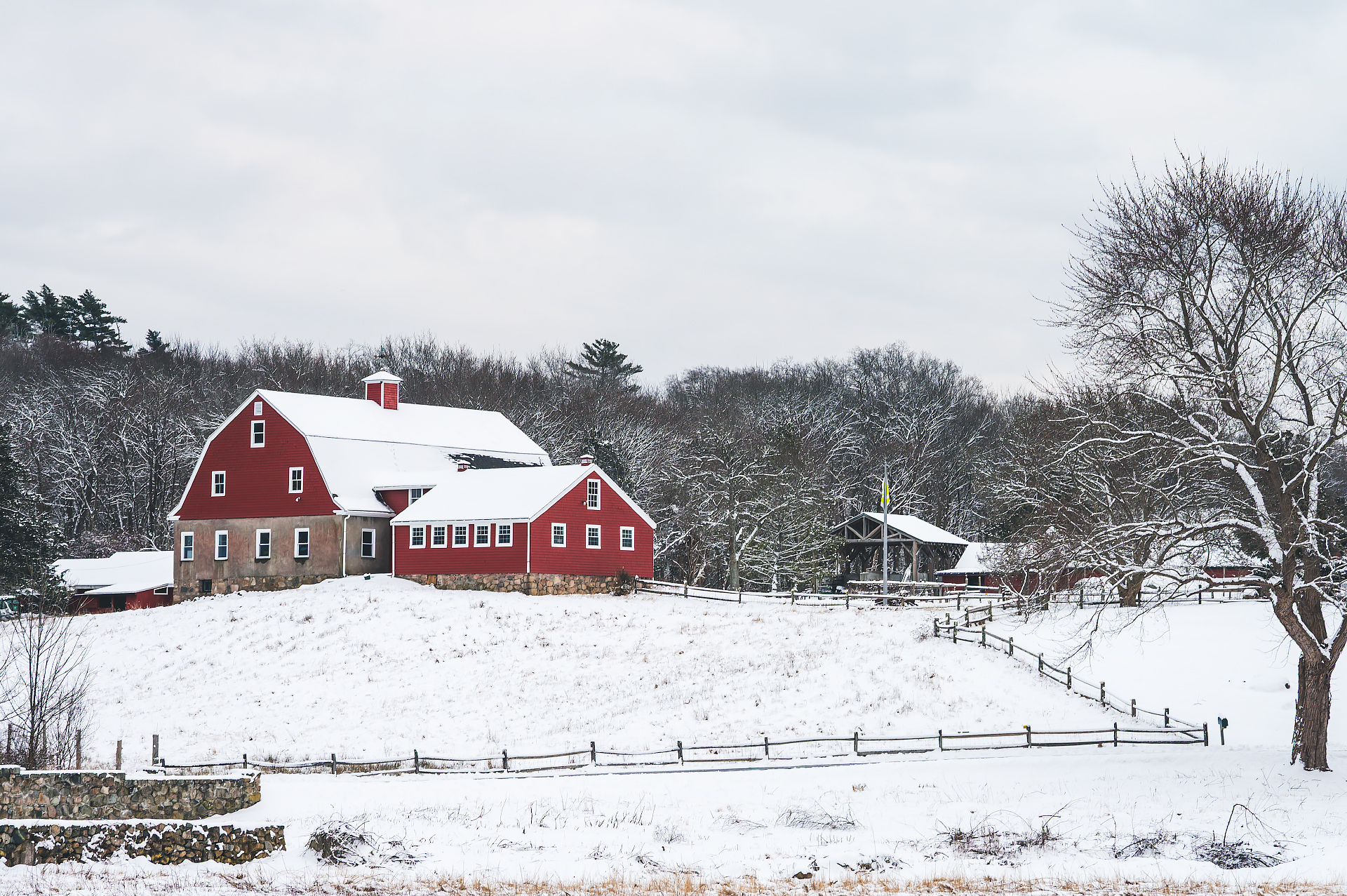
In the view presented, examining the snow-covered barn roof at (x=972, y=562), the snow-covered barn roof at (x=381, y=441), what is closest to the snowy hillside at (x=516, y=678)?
the snow-covered barn roof at (x=381, y=441)

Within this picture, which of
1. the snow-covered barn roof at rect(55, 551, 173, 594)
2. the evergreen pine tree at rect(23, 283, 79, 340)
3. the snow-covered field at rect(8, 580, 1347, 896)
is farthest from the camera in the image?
the evergreen pine tree at rect(23, 283, 79, 340)

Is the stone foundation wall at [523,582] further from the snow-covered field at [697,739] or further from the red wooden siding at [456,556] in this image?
the snow-covered field at [697,739]

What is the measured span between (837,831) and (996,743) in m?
10.2

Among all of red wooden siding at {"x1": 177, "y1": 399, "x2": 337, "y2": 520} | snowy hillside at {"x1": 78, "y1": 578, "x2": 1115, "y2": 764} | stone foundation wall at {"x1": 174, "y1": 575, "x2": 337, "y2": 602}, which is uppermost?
red wooden siding at {"x1": 177, "y1": 399, "x2": 337, "y2": 520}

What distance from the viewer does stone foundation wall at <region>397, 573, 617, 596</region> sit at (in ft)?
175

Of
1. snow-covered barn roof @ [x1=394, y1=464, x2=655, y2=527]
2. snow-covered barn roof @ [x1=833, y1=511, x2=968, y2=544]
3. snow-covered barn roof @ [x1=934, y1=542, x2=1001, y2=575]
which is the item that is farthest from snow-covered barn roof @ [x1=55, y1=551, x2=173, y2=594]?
snow-covered barn roof @ [x1=934, y1=542, x2=1001, y2=575]

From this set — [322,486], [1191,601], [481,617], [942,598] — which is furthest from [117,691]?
[1191,601]

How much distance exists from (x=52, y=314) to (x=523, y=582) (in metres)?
68.5

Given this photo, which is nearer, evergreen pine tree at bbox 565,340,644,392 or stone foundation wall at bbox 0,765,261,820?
stone foundation wall at bbox 0,765,261,820

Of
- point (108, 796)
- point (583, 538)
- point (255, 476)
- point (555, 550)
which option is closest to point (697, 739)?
point (108, 796)

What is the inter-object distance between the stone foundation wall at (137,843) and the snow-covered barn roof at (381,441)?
120 ft

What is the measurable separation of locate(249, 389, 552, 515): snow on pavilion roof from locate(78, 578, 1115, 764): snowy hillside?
7470mm

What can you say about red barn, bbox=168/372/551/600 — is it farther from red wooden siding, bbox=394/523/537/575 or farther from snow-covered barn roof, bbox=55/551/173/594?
snow-covered barn roof, bbox=55/551/173/594

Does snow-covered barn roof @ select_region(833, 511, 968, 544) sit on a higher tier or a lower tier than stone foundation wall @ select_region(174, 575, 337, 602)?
higher
